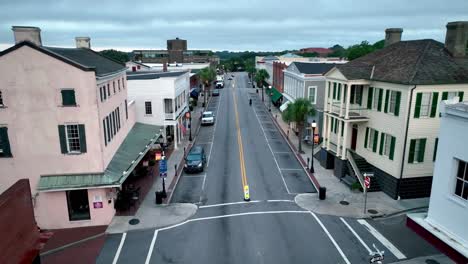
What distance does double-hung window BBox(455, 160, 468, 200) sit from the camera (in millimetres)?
11994

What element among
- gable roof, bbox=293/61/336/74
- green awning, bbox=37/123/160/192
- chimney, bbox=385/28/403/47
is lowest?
green awning, bbox=37/123/160/192

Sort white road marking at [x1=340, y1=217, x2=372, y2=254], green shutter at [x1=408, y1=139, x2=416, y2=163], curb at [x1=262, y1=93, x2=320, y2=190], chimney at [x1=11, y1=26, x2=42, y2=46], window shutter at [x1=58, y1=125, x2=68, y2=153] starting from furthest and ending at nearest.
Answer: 1. curb at [x1=262, y1=93, x2=320, y2=190]
2. green shutter at [x1=408, y1=139, x2=416, y2=163]
3. chimney at [x1=11, y1=26, x2=42, y2=46]
4. window shutter at [x1=58, y1=125, x2=68, y2=153]
5. white road marking at [x1=340, y1=217, x2=372, y2=254]

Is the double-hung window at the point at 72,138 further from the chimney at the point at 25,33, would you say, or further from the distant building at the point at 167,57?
the distant building at the point at 167,57

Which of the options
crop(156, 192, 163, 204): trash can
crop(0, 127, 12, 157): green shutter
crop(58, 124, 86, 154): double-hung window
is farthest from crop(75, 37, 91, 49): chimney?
crop(156, 192, 163, 204): trash can

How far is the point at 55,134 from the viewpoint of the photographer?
18.5 m

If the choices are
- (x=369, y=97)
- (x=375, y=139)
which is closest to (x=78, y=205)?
(x=375, y=139)

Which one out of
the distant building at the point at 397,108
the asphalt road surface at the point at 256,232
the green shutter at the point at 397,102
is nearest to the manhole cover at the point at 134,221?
the asphalt road surface at the point at 256,232

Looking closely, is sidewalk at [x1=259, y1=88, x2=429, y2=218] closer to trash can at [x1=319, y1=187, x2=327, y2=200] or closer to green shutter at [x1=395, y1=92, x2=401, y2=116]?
trash can at [x1=319, y1=187, x2=327, y2=200]

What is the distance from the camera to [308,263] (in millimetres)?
15703

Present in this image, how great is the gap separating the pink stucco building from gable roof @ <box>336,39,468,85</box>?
1858 centimetres

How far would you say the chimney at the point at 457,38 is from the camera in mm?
22234

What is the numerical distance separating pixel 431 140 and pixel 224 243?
1559cm

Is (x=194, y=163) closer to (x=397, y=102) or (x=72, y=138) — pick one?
(x=72, y=138)

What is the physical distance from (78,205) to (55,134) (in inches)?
186
